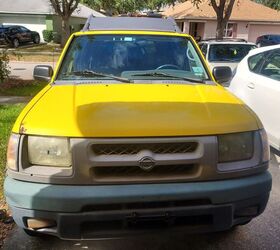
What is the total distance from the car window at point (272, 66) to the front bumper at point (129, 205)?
10.5 feet

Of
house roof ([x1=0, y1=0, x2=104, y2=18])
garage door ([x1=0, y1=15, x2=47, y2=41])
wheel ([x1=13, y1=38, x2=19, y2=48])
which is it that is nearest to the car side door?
wheel ([x1=13, y1=38, x2=19, y2=48])

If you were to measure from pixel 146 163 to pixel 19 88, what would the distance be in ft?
33.0

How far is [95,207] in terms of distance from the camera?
9.44 ft

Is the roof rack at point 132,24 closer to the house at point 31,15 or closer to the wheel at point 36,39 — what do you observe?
the wheel at point 36,39

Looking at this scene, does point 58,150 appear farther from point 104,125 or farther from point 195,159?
point 195,159

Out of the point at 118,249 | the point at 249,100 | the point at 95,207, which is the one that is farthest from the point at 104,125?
the point at 249,100

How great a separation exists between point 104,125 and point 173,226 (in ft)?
2.81

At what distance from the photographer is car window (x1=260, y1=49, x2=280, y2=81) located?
5878 mm

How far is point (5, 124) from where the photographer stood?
746 centimetres

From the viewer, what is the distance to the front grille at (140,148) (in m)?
2.93

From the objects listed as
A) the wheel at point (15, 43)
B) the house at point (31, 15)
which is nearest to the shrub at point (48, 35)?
the house at point (31, 15)

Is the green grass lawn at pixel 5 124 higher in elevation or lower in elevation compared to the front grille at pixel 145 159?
lower

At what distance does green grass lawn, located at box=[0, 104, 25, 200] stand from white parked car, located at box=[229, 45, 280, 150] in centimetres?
341

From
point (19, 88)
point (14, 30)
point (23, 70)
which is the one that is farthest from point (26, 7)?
point (19, 88)
